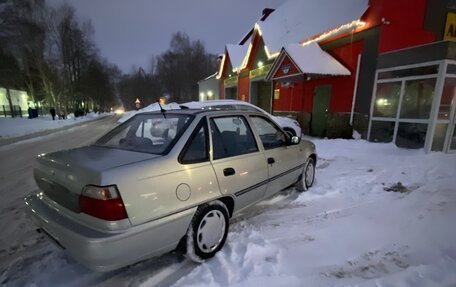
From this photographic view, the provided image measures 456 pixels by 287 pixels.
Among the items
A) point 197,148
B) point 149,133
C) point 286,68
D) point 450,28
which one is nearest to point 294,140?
point 197,148

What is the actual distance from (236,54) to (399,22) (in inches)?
652

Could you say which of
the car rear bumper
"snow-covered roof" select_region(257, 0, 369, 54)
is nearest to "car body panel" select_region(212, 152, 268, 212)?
the car rear bumper

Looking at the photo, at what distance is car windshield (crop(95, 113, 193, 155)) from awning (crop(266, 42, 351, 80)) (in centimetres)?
845

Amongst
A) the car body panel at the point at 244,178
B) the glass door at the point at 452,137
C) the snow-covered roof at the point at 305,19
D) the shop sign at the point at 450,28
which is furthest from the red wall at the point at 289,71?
the car body panel at the point at 244,178

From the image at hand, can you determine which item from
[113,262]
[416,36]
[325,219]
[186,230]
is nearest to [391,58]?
[416,36]

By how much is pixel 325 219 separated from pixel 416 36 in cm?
753

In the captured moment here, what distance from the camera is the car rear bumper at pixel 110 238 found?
6.73 ft

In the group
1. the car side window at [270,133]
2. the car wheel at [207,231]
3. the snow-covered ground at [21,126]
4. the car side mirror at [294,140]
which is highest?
the car side window at [270,133]

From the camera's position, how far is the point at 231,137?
136 inches

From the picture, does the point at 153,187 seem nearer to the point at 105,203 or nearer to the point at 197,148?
the point at 105,203

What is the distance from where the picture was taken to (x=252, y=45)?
1862 cm

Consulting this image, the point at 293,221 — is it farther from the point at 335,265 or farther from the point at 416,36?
the point at 416,36

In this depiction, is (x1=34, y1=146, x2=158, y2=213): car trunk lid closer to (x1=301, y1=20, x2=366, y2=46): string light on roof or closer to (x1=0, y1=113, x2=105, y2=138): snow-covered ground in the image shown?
(x1=301, y1=20, x2=366, y2=46): string light on roof

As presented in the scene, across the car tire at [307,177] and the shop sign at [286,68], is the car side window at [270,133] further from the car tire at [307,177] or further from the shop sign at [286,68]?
the shop sign at [286,68]
